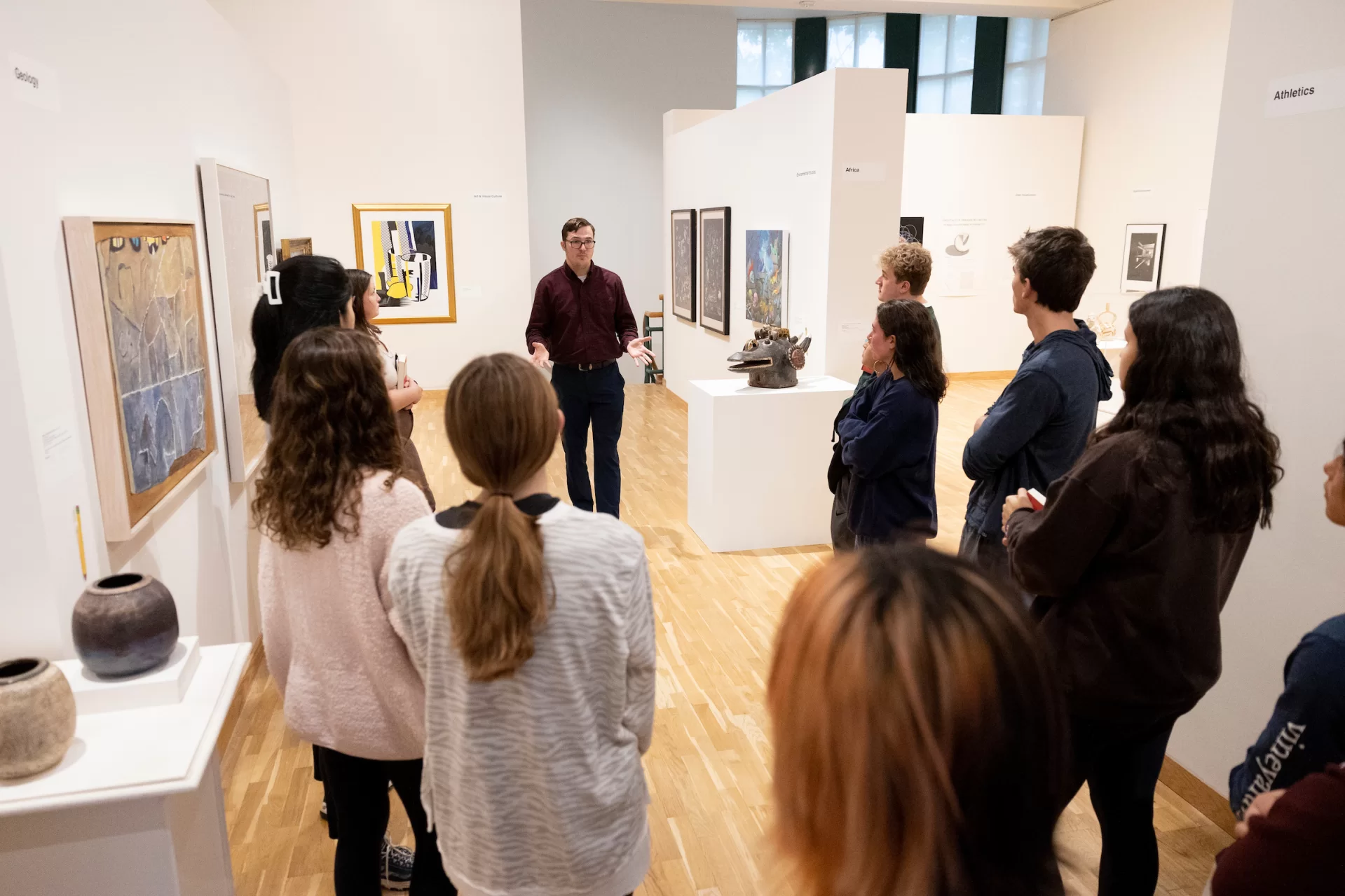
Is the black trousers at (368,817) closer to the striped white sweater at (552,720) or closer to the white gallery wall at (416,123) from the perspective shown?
the striped white sweater at (552,720)

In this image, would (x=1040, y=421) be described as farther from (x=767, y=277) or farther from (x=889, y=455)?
(x=767, y=277)

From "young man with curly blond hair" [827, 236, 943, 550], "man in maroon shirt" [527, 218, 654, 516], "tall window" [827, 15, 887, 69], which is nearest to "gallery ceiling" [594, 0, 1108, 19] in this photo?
"tall window" [827, 15, 887, 69]

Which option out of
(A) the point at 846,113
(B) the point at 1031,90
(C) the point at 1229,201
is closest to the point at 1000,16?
(B) the point at 1031,90

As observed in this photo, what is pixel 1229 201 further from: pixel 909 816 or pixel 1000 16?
pixel 1000 16

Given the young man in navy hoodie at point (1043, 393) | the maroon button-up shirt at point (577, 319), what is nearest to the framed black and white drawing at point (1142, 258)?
the maroon button-up shirt at point (577, 319)

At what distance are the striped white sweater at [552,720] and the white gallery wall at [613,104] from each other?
462 inches

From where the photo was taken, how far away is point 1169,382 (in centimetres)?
190

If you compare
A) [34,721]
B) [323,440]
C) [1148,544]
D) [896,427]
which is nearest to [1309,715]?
[1148,544]

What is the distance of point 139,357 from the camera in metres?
2.81

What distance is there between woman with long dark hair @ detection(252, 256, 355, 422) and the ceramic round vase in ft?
4.59

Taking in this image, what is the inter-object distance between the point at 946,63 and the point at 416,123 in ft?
30.3

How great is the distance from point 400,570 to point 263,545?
590 mm

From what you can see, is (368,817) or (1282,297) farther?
(1282,297)

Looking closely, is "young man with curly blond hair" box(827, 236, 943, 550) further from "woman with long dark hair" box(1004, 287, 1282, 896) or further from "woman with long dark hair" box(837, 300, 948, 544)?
"woman with long dark hair" box(1004, 287, 1282, 896)
